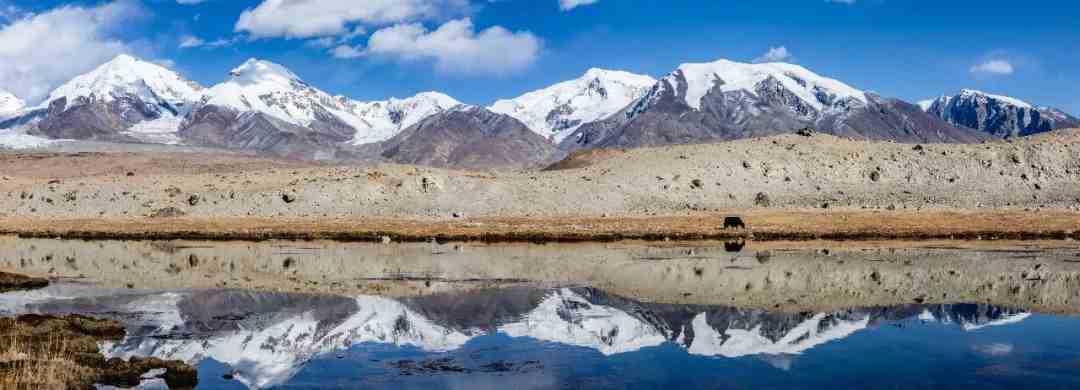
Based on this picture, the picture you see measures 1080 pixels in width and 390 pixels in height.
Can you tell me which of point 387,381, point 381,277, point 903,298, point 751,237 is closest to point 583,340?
point 387,381

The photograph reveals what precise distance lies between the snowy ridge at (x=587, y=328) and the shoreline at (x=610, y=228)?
33961 millimetres

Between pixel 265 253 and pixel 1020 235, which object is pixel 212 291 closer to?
pixel 265 253

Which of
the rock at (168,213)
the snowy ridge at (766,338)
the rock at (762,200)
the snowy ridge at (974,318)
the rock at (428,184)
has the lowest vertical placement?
the snowy ridge at (766,338)

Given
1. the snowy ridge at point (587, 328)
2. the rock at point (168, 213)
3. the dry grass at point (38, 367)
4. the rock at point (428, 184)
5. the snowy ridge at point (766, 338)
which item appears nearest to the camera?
the dry grass at point (38, 367)

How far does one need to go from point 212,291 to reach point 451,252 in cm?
2125

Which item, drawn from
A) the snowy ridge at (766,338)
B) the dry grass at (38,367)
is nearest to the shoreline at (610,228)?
the snowy ridge at (766,338)

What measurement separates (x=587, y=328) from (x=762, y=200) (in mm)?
78686

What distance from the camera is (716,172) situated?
4338 inches

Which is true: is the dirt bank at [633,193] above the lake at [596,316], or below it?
above

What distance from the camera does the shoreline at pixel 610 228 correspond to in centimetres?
6950

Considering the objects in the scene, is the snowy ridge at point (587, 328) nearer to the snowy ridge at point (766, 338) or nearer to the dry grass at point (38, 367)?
the snowy ridge at point (766, 338)

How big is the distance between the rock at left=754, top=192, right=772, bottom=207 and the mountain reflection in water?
2750 inches

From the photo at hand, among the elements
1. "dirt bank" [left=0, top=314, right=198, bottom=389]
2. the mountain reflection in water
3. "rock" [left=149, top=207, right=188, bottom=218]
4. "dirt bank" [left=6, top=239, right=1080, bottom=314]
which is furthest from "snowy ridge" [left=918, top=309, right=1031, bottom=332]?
"rock" [left=149, top=207, right=188, bottom=218]

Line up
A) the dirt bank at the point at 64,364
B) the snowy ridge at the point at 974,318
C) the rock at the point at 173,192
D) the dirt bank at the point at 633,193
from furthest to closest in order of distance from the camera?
1. the rock at the point at 173,192
2. the dirt bank at the point at 633,193
3. the snowy ridge at the point at 974,318
4. the dirt bank at the point at 64,364
